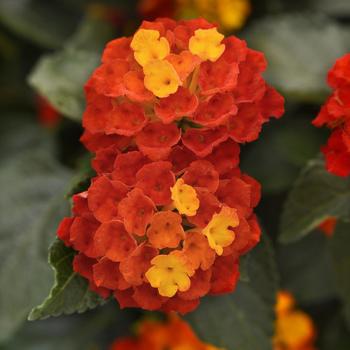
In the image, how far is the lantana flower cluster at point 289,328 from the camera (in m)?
0.88

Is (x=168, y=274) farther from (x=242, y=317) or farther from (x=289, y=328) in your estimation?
(x=289, y=328)

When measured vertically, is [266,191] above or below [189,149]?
below

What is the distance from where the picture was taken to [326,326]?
3.17ft

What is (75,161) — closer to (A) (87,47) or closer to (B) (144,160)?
(A) (87,47)

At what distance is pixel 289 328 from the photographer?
34.8 inches

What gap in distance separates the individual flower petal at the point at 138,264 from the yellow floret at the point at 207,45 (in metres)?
0.16

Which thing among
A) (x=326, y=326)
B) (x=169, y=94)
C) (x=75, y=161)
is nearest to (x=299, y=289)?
(x=326, y=326)

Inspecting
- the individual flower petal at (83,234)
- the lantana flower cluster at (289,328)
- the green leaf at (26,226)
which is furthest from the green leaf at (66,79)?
the lantana flower cluster at (289,328)

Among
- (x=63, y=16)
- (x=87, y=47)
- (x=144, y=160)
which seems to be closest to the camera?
(x=144, y=160)

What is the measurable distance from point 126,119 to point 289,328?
1.35 ft

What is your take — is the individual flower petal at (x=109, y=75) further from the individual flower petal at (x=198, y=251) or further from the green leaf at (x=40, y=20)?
the green leaf at (x=40, y=20)

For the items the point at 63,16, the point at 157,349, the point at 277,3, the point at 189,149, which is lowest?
the point at 157,349

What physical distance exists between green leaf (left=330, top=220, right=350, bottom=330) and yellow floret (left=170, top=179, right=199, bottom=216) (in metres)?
0.27

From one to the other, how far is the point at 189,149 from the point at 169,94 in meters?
0.04
